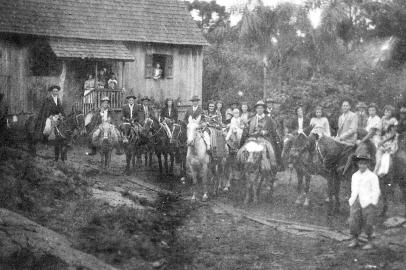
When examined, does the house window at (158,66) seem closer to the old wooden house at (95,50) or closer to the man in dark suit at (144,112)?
the old wooden house at (95,50)

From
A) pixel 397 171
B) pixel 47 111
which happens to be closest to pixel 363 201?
pixel 397 171

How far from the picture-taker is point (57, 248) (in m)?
7.35

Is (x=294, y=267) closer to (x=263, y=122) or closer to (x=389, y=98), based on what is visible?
(x=263, y=122)

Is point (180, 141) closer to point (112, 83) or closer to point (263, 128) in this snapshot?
point (263, 128)

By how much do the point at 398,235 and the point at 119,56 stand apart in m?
15.3

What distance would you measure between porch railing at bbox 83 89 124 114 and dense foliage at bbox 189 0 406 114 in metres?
6.25

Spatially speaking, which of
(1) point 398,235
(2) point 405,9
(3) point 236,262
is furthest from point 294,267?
(2) point 405,9

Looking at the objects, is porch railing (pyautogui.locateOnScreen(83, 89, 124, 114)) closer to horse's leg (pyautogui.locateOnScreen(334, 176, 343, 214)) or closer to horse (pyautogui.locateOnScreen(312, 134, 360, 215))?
horse (pyautogui.locateOnScreen(312, 134, 360, 215))

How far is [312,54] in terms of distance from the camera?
27.3 m

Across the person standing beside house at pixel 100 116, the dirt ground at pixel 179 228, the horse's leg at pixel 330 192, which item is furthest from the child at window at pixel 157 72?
the horse's leg at pixel 330 192

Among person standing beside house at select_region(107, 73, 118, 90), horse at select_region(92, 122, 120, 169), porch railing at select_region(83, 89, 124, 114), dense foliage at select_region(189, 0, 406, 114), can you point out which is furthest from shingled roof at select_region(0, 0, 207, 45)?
horse at select_region(92, 122, 120, 169)

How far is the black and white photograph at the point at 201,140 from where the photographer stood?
29.1ft

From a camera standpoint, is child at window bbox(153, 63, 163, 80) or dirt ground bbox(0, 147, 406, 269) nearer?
dirt ground bbox(0, 147, 406, 269)

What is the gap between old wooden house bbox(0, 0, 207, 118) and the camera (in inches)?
843
